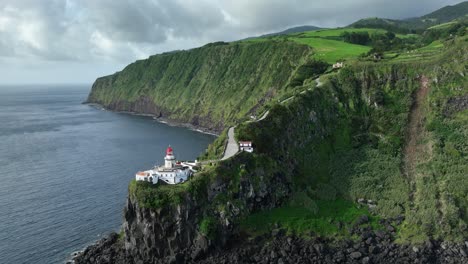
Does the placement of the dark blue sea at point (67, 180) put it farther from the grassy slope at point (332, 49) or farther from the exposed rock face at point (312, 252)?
the grassy slope at point (332, 49)

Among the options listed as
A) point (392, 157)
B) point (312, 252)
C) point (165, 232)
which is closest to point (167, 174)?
point (165, 232)

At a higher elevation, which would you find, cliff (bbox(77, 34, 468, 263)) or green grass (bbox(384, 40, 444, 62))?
green grass (bbox(384, 40, 444, 62))

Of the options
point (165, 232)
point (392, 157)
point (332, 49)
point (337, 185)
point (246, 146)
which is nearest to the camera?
point (165, 232)

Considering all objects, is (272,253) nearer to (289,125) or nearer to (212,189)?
(212,189)

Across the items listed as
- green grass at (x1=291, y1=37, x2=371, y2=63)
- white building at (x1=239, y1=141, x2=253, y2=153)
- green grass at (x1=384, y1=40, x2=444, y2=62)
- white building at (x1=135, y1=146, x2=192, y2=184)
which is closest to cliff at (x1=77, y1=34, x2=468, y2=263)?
white building at (x1=239, y1=141, x2=253, y2=153)

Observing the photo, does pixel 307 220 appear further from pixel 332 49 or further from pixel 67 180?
pixel 332 49

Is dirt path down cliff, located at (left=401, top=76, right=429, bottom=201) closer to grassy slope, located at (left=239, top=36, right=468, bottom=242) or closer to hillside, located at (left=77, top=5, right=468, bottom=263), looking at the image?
hillside, located at (left=77, top=5, right=468, bottom=263)

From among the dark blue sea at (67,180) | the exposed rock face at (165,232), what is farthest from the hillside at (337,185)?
the dark blue sea at (67,180)
